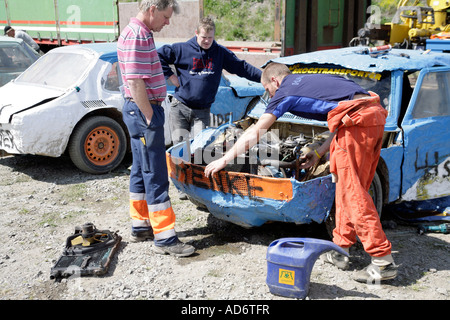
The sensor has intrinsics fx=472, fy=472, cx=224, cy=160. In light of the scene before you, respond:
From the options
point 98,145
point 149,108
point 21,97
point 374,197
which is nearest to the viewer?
point 149,108

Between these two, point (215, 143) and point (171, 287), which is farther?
point (215, 143)

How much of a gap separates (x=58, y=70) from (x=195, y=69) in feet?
8.26

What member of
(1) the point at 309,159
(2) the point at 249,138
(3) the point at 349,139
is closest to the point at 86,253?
(2) the point at 249,138

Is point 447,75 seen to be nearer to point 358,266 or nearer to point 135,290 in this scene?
point 358,266

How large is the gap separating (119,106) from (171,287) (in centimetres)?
350

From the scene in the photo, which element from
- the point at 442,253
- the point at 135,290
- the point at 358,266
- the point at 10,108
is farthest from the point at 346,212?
the point at 10,108

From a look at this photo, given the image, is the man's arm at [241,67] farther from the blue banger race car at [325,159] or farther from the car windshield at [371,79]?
the car windshield at [371,79]

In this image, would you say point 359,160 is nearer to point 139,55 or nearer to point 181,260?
point 181,260

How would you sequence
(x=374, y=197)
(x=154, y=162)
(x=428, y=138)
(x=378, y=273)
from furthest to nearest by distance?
(x=428, y=138), (x=374, y=197), (x=154, y=162), (x=378, y=273)

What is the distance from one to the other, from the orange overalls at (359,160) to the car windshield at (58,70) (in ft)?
13.1

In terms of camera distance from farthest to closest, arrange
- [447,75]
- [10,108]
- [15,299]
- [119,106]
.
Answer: [119,106] < [10,108] < [447,75] < [15,299]

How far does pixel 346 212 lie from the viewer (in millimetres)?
3713

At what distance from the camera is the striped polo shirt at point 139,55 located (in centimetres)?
381

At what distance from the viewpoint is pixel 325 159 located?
4.36 metres
